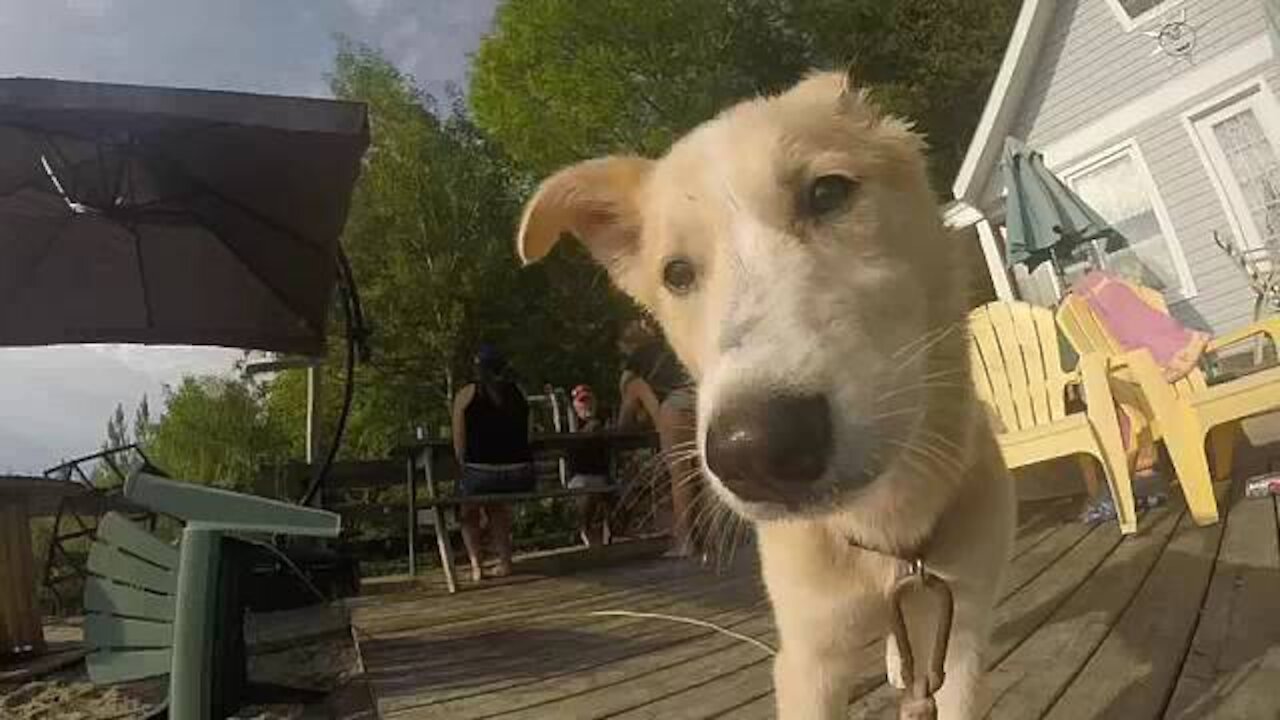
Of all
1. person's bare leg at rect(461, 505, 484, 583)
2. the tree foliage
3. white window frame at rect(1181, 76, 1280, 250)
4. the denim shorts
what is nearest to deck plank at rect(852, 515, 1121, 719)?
the denim shorts

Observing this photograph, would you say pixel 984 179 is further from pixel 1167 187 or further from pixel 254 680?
pixel 254 680

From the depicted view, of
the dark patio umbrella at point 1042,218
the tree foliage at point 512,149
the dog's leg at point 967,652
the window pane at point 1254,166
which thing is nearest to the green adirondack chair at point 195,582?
the dog's leg at point 967,652

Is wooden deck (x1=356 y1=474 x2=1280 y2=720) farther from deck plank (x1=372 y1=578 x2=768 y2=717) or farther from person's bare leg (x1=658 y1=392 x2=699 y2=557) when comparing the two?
person's bare leg (x1=658 y1=392 x2=699 y2=557)

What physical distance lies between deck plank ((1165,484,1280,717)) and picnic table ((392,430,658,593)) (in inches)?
125

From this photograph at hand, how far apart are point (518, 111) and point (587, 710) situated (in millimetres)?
8412

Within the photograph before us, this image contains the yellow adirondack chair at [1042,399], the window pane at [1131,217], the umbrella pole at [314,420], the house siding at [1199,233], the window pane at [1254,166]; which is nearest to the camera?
the yellow adirondack chair at [1042,399]

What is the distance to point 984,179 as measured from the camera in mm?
8328

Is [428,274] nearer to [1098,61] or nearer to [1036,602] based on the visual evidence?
[1098,61]

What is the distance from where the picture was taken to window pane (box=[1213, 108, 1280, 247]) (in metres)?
6.86

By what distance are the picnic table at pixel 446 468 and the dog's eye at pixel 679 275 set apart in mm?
3360

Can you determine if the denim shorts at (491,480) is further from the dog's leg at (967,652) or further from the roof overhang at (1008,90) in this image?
the roof overhang at (1008,90)

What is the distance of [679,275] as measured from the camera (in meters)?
1.22

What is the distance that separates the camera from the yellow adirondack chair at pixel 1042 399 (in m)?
3.36

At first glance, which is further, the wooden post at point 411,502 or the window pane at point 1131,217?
the window pane at point 1131,217
